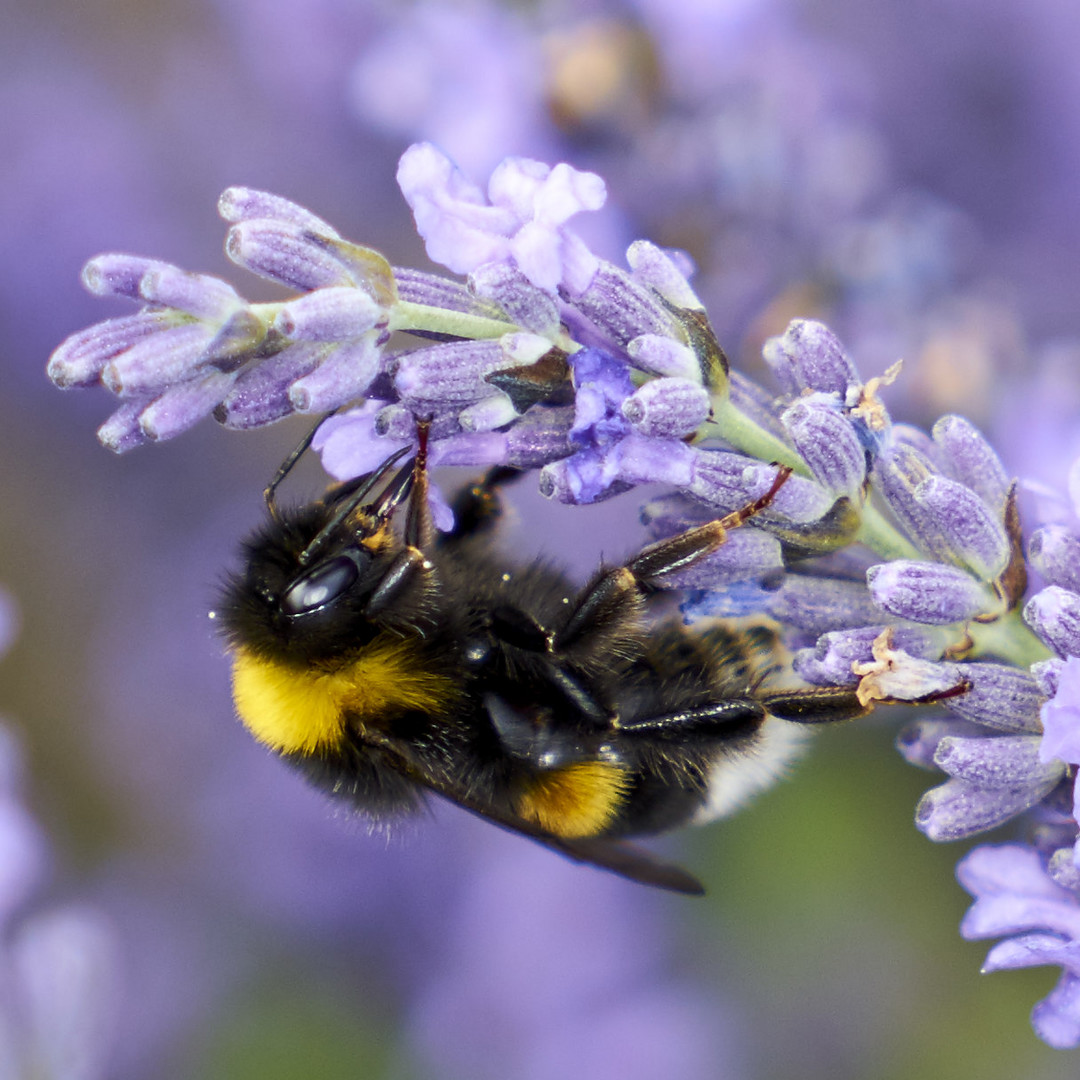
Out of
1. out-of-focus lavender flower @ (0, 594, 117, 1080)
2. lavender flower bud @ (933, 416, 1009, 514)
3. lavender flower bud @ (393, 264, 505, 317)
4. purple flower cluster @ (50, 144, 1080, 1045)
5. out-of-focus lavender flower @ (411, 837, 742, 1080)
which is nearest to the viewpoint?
purple flower cluster @ (50, 144, 1080, 1045)

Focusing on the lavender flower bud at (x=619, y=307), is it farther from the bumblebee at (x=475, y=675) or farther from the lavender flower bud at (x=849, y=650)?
the lavender flower bud at (x=849, y=650)

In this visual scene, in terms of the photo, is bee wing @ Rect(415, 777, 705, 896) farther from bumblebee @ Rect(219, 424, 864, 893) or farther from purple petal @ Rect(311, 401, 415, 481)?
purple petal @ Rect(311, 401, 415, 481)

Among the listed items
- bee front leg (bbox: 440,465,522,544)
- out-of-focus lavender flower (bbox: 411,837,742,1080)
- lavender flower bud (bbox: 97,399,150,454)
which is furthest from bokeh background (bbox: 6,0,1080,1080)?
lavender flower bud (bbox: 97,399,150,454)

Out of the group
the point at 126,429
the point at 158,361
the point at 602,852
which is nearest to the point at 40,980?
the point at 602,852

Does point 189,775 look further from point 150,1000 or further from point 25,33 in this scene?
point 25,33

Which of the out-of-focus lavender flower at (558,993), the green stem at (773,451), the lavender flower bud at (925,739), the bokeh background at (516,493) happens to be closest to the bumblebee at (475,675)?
the lavender flower bud at (925,739)

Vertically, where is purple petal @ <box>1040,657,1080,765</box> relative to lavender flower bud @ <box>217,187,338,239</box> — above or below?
below

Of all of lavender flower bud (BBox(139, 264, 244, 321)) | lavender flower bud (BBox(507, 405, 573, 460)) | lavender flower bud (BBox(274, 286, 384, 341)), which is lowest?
lavender flower bud (BBox(507, 405, 573, 460))

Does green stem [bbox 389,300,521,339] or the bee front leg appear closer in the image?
green stem [bbox 389,300,521,339]
